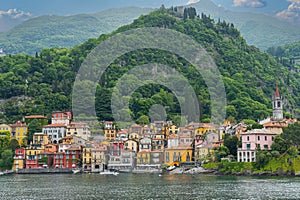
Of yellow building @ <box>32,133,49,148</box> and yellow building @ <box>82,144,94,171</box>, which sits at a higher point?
yellow building @ <box>32,133,49,148</box>

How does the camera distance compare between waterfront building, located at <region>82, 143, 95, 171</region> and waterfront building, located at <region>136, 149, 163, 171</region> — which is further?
waterfront building, located at <region>136, 149, 163, 171</region>

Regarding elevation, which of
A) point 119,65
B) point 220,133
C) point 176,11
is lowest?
point 220,133

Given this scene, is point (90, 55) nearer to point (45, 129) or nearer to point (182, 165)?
point (45, 129)

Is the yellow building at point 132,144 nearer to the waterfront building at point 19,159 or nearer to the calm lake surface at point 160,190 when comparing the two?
the waterfront building at point 19,159

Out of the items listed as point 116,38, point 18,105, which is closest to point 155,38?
point 116,38

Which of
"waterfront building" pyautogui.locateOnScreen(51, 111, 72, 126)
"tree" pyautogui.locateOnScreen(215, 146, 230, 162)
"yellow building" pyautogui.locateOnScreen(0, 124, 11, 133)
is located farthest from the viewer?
"waterfront building" pyautogui.locateOnScreen(51, 111, 72, 126)

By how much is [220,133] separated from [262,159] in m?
23.9

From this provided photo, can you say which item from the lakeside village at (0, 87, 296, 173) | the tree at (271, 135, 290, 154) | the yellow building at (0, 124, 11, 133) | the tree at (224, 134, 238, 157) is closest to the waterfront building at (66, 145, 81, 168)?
the lakeside village at (0, 87, 296, 173)

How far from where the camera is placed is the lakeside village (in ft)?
279

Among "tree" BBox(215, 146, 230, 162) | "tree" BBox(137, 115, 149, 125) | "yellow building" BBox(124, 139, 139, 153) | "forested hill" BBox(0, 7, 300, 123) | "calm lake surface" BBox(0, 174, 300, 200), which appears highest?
"forested hill" BBox(0, 7, 300, 123)

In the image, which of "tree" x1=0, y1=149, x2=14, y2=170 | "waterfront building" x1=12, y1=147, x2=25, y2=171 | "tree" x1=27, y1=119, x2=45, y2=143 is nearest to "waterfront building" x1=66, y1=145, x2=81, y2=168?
"waterfront building" x1=12, y1=147, x2=25, y2=171

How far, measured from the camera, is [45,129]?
103 metres

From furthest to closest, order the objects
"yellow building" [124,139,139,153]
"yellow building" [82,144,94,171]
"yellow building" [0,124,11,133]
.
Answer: "yellow building" [0,124,11,133] < "yellow building" [124,139,139,153] < "yellow building" [82,144,94,171]

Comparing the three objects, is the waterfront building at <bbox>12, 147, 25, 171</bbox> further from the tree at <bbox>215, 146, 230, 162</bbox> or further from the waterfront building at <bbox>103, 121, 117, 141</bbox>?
the tree at <bbox>215, 146, 230, 162</bbox>
